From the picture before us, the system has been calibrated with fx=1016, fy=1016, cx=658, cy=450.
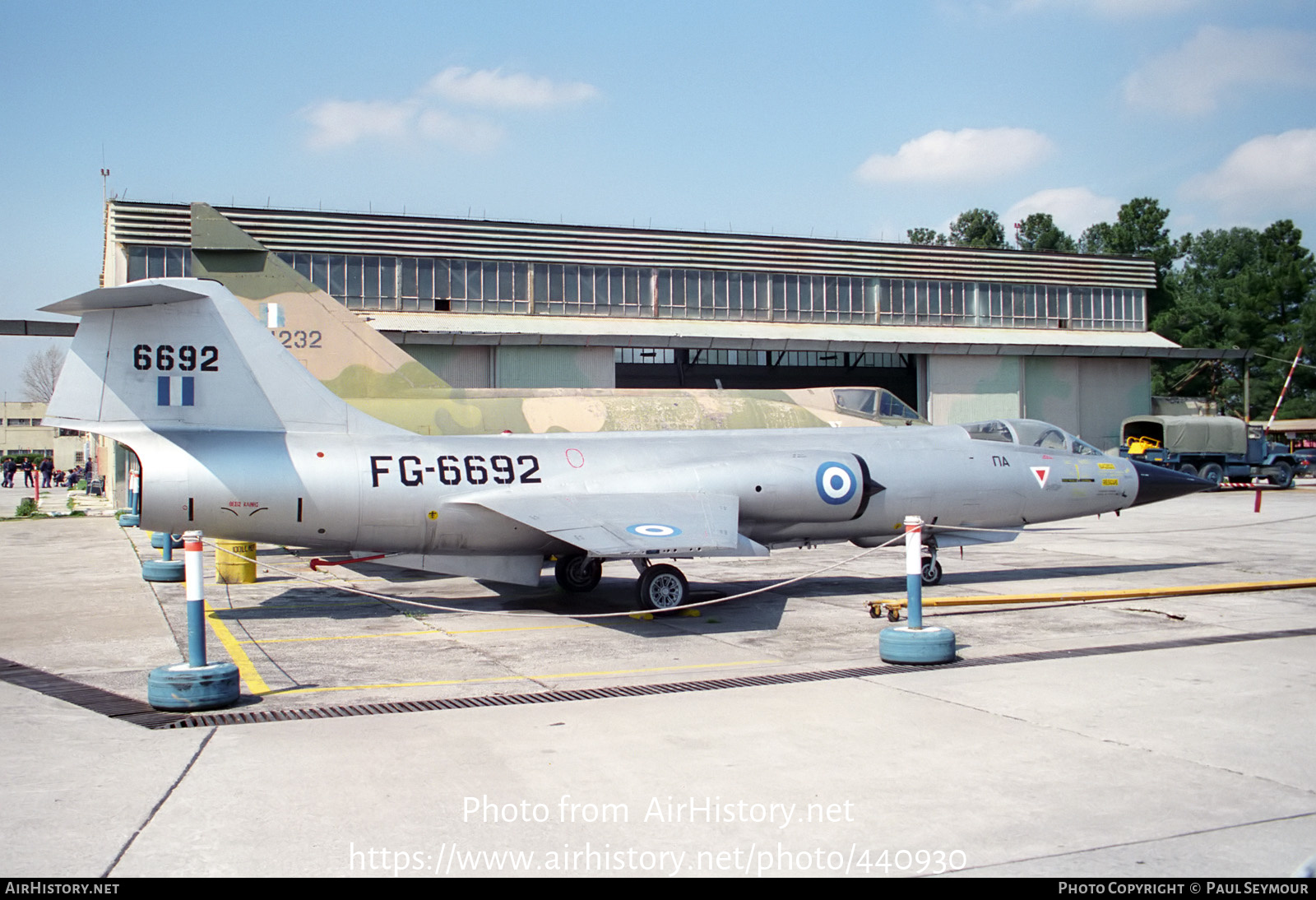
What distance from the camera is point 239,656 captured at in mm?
10180

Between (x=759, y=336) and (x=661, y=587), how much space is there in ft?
97.4

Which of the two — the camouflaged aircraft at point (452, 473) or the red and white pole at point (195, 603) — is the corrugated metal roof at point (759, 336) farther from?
the red and white pole at point (195, 603)

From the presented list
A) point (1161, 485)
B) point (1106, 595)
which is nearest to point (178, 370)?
point (1106, 595)

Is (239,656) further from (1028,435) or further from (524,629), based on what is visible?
(1028,435)

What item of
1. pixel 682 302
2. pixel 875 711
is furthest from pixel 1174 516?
pixel 875 711

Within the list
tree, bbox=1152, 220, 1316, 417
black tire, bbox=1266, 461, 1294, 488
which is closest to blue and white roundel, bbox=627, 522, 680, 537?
black tire, bbox=1266, 461, 1294, 488

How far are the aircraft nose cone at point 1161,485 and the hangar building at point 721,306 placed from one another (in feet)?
79.1

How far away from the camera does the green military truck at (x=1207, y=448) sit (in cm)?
3900

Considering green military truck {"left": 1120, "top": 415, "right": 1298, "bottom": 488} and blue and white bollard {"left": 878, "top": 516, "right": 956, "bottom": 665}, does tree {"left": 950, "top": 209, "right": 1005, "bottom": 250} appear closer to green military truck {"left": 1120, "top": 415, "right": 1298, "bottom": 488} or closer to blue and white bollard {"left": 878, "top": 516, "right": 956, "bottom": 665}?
green military truck {"left": 1120, "top": 415, "right": 1298, "bottom": 488}

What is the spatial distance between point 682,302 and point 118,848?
40.1 m

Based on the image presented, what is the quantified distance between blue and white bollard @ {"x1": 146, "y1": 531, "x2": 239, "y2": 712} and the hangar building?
92.3 ft

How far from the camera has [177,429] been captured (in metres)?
11.6

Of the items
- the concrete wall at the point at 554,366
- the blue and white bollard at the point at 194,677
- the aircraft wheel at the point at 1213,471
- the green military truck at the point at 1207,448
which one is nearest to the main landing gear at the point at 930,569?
the blue and white bollard at the point at 194,677

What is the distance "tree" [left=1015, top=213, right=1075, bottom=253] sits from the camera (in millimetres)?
101750
